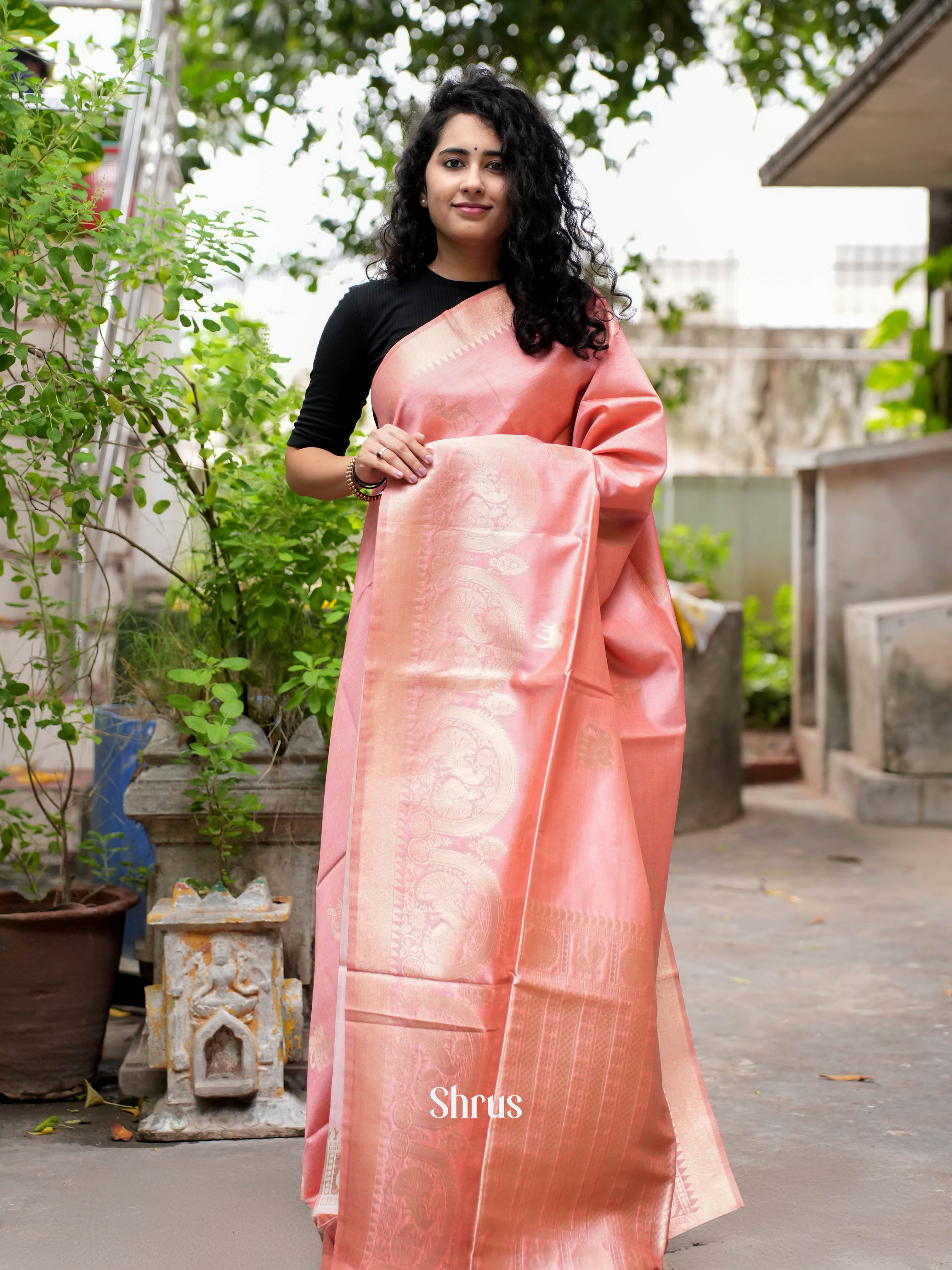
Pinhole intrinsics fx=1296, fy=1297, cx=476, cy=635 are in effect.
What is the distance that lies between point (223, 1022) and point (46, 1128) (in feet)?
1.37

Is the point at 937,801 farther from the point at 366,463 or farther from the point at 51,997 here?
the point at 366,463

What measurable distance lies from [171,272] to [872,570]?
14.5 ft

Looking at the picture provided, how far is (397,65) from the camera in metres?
6.69

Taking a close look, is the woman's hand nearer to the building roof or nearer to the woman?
the woman

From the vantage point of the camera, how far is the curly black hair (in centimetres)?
188

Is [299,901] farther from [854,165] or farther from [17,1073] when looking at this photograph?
[854,165]

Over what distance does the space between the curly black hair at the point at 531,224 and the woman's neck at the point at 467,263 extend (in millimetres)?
19

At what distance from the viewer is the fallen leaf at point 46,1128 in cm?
244

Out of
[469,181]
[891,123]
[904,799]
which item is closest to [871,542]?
[904,799]

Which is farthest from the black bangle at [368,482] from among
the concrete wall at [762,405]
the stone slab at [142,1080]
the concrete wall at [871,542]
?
the concrete wall at [762,405]

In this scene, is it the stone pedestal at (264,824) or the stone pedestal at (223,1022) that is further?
the stone pedestal at (264,824)

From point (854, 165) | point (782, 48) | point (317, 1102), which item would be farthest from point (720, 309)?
point (317, 1102)

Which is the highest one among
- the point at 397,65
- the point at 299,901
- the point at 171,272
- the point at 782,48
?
the point at 782,48

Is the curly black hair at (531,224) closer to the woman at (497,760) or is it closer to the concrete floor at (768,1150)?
the woman at (497,760)
